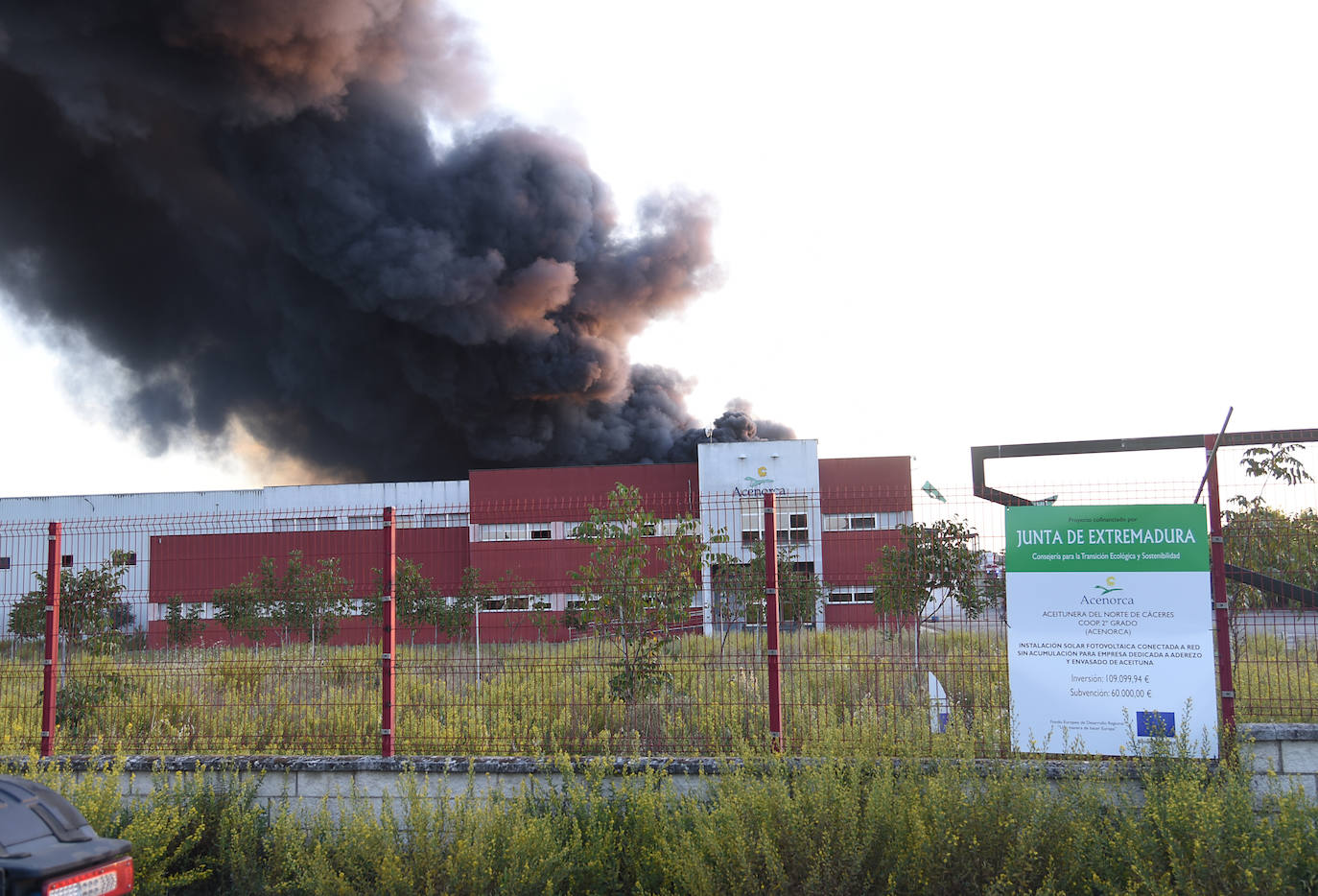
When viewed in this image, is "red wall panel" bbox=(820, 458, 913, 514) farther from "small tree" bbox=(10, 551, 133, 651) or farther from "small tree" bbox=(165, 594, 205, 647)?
"small tree" bbox=(10, 551, 133, 651)

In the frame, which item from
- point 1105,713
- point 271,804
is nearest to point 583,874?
point 271,804

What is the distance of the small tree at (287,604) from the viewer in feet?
26.8

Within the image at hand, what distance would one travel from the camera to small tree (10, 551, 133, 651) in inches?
332

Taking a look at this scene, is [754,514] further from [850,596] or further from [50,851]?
[50,851]

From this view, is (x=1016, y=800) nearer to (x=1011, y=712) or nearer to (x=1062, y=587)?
(x=1011, y=712)

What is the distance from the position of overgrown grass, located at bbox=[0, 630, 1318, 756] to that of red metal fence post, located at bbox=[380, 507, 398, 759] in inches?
5.5

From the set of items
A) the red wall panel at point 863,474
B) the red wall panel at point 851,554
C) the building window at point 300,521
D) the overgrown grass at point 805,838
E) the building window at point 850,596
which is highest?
the red wall panel at point 863,474

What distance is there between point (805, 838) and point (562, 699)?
3.29 meters

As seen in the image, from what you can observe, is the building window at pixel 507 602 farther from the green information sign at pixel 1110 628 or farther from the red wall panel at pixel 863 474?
the red wall panel at pixel 863 474

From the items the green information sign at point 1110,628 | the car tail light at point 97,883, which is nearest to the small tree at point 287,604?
the car tail light at point 97,883

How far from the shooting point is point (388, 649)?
6.83 meters

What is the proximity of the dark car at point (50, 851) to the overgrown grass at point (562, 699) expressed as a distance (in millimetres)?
3036

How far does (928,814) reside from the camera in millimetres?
5043

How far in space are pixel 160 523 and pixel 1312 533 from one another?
912 centimetres
